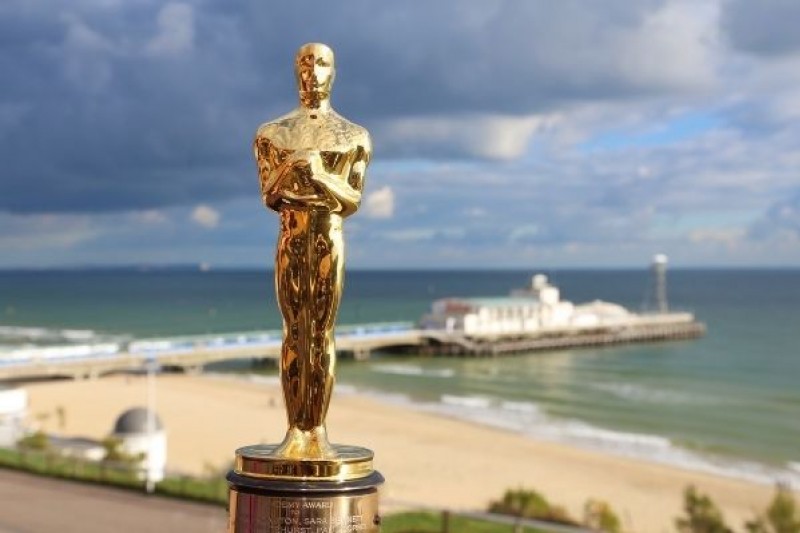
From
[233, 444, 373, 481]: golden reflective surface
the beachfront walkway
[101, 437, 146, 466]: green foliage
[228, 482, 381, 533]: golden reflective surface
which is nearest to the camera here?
[228, 482, 381, 533]: golden reflective surface

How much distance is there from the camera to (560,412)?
43688 mm

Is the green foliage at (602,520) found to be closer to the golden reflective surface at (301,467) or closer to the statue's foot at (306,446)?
the statue's foot at (306,446)

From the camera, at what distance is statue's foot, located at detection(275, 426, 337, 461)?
645 cm

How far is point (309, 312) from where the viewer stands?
6770mm

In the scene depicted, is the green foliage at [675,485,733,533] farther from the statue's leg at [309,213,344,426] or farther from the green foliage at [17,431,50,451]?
the statue's leg at [309,213,344,426]

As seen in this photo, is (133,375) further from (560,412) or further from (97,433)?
(560,412)

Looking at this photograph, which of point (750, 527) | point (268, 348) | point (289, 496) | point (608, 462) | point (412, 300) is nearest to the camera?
point (289, 496)

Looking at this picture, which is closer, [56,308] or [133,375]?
[133,375]

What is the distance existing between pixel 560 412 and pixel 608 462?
Result: 11.6 m

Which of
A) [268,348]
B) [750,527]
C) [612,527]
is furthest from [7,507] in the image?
[268,348]

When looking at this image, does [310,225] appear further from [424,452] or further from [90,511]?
[424,452]

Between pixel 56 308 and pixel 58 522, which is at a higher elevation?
pixel 56 308

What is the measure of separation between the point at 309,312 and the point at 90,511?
10.1 m

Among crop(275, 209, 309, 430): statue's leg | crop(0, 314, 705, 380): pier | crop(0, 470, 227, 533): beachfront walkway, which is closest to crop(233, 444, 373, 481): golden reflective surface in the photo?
crop(275, 209, 309, 430): statue's leg
